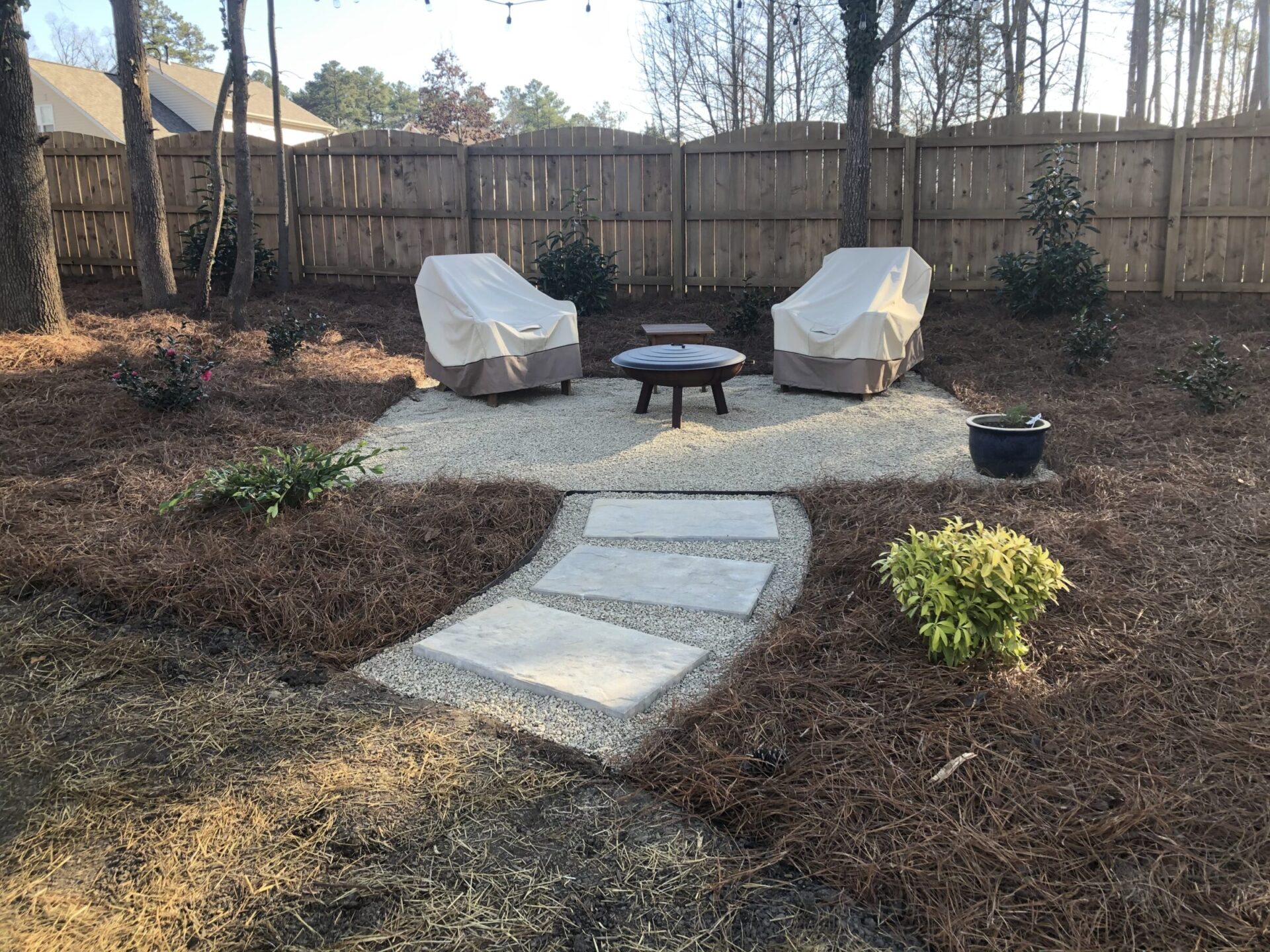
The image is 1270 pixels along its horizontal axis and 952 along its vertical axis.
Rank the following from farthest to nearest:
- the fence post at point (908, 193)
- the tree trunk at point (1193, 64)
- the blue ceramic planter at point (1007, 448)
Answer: the tree trunk at point (1193, 64) < the fence post at point (908, 193) < the blue ceramic planter at point (1007, 448)

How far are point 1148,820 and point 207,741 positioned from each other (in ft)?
7.29

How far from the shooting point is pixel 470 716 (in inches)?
97.6

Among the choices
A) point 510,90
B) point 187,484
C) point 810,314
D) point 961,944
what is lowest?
point 961,944

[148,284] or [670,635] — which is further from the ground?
[148,284]

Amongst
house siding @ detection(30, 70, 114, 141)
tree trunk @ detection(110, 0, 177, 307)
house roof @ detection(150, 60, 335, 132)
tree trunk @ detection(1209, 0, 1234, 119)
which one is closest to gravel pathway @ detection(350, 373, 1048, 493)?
tree trunk @ detection(110, 0, 177, 307)

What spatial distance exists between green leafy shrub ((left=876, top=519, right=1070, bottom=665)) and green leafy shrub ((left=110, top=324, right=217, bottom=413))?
4405 millimetres

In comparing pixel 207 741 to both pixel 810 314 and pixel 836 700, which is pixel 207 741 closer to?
pixel 836 700

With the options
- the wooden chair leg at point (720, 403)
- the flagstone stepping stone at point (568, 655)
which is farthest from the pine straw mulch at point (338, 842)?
the wooden chair leg at point (720, 403)

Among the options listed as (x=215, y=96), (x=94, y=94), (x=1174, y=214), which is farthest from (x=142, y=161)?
(x=215, y=96)

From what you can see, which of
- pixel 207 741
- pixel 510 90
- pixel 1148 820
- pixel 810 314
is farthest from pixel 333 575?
pixel 510 90

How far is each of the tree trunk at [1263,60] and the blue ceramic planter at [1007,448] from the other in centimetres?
1488

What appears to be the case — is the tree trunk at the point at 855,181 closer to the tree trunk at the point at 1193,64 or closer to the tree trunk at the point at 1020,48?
the tree trunk at the point at 1020,48

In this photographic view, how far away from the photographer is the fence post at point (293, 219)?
1045 centimetres

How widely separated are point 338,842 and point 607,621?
1316 mm
